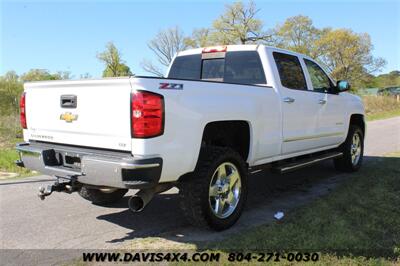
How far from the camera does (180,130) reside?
162 inches

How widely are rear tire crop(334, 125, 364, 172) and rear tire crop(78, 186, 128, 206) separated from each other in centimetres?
423

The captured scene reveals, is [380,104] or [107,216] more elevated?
[380,104]

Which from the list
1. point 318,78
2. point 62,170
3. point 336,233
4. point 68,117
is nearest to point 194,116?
point 68,117

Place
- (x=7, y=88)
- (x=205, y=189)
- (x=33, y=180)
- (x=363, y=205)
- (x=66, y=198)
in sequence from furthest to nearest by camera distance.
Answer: (x=7, y=88), (x=33, y=180), (x=66, y=198), (x=363, y=205), (x=205, y=189)

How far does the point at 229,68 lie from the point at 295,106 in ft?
3.51

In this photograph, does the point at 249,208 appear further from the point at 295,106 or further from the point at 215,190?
the point at 295,106

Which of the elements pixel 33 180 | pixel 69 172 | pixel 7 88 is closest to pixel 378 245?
pixel 69 172

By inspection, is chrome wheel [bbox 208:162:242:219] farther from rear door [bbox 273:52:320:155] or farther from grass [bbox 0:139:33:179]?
grass [bbox 0:139:33:179]

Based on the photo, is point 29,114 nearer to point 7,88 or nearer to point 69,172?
point 69,172

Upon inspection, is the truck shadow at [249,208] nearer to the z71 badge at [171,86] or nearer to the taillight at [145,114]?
the taillight at [145,114]

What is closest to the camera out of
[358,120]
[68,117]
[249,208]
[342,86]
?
[68,117]

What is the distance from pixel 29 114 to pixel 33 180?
3.15 m

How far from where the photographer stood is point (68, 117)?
Result: 443 cm

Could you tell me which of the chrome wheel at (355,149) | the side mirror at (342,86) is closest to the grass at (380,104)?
the chrome wheel at (355,149)
